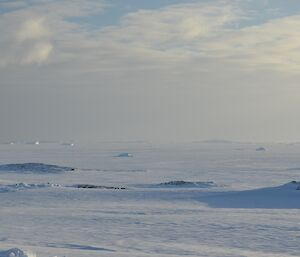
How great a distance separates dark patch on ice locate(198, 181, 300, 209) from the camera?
72.0 feet

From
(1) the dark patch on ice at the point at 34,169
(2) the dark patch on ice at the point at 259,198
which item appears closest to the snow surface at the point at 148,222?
(2) the dark patch on ice at the point at 259,198

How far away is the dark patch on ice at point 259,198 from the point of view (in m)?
21.9

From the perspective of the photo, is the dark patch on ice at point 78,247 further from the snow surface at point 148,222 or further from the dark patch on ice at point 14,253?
the dark patch on ice at point 14,253

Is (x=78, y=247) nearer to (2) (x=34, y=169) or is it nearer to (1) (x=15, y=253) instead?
(1) (x=15, y=253)

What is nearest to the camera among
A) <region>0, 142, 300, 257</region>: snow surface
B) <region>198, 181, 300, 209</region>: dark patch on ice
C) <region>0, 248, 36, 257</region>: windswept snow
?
<region>0, 248, 36, 257</region>: windswept snow

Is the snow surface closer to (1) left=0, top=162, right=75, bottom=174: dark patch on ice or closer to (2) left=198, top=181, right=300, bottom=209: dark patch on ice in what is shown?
(2) left=198, top=181, right=300, bottom=209: dark patch on ice

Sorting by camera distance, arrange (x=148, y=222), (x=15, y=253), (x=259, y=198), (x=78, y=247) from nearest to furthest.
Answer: (x=15, y=253) < (x=78, y=247) < (x=148, y=222) < (x=259, y=198)

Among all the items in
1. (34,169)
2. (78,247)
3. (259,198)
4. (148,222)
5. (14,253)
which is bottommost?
(34,169)

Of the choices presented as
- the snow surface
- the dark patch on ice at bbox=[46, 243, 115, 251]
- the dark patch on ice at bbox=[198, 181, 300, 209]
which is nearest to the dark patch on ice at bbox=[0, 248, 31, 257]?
the snow surface

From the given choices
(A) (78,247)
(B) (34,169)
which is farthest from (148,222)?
(B) (34,169)

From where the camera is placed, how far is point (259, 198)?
23.9m

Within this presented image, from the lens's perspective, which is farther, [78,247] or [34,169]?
[34,169]

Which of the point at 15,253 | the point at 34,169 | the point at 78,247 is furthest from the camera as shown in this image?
the point at 34,169

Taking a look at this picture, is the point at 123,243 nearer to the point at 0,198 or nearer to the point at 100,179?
the point at 0,198
